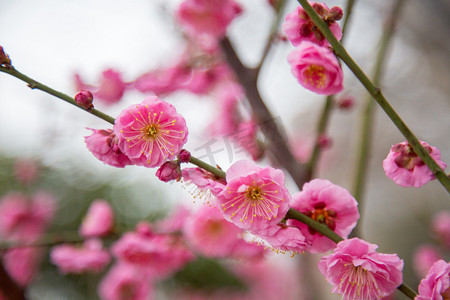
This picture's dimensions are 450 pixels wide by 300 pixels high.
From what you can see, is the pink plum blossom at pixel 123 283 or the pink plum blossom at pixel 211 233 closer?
the pink plum blossom at pixel 211 233

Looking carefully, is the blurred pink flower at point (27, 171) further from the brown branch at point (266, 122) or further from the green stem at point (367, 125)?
the green stem at point (367, 125)

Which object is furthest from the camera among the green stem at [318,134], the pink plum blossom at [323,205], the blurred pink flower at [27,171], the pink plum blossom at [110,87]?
the blurred pink flower at [27,171]

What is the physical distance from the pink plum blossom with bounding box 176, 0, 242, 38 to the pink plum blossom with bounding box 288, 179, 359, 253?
730mm

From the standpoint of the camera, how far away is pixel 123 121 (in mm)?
638

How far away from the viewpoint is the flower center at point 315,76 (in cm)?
74

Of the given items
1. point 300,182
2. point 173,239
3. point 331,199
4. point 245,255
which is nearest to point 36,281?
point 173,239

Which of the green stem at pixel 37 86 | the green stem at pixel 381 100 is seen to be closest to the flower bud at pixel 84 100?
the green stem at pixel 37 86

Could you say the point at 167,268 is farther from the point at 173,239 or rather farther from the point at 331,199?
the point at 331,199

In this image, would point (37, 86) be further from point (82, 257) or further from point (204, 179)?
point (82, 257)

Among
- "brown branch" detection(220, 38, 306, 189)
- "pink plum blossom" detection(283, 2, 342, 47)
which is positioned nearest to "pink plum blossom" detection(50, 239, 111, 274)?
"brown branch" detection(220, 38, 306, 189)

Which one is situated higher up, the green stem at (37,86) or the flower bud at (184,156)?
the green stem at (37,86)

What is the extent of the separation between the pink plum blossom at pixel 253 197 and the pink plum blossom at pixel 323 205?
54 millimetres

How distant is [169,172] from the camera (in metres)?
0.58

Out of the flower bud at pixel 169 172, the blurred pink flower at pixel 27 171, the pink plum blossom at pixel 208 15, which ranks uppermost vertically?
the pink plum blossom at pixel 208 15
